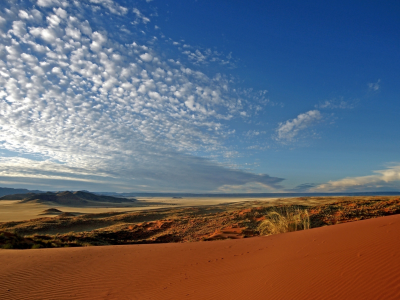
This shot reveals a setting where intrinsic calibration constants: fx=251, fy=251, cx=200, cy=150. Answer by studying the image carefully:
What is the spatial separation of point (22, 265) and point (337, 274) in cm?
881

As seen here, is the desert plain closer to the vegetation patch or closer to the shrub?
the shrub

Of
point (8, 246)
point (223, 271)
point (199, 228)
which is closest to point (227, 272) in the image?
point (223, 271)

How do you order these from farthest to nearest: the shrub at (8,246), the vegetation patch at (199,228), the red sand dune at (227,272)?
the vegetation patch at (199,228) → the shrub at (8,246) → the red sand dune at (227,272)

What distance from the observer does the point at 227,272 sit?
6359 millimetres

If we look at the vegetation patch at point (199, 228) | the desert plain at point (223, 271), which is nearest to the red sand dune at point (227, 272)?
the desert plain at point (223, 271)

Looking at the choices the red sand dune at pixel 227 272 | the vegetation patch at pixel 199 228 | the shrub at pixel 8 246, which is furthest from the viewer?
the vegetation patch at pixel 199 228

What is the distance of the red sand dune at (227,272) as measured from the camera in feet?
14.0

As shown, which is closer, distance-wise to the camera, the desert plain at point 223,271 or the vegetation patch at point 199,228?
the desert plain at point 223,271

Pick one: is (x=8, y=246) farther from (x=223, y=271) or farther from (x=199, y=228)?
(x=223, y=271)

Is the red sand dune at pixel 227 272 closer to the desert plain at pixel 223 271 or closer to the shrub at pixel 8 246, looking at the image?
the desert plain at pixel 223 271

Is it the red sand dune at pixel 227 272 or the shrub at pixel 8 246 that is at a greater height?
the red sand dune at pixel 227 272

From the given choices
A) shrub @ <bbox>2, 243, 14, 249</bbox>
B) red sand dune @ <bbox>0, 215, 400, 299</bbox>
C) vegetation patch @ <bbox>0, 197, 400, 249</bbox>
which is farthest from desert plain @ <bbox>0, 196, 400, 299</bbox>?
vegetation patch @ <bbox>0, 197, 400, 249</bbox>

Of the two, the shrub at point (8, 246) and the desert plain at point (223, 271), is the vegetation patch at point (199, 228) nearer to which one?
the shrub at point (8, 246)

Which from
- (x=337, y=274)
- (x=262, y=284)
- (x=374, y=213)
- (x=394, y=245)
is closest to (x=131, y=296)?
(x=262, y=284)
